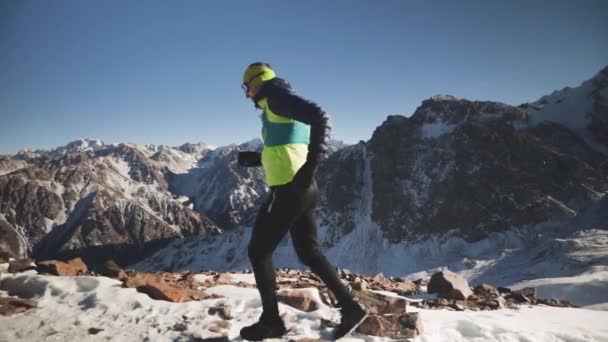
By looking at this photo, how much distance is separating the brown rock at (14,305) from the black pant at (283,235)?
3.71 metres

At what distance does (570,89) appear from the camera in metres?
132

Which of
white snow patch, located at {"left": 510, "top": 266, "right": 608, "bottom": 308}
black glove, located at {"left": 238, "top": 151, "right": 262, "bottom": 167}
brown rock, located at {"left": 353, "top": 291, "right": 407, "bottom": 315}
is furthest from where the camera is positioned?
white snow patch, located at {"left": 510, "top": 266, "right": 608, "bottom": 308}

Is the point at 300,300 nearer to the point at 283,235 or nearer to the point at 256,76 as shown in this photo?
the point at 283,235

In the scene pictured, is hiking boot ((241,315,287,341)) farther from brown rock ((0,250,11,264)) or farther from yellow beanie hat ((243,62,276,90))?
brown rock ((0,250,11,264))

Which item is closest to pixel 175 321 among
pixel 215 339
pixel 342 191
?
pixel 215 339

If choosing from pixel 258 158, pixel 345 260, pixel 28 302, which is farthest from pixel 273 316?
pixel 345 260

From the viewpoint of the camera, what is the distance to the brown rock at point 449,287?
7736 mm

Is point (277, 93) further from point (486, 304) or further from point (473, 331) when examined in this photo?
point (486, 304)

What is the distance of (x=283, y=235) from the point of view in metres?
4.14

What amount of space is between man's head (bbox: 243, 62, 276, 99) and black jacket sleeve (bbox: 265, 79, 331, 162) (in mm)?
381

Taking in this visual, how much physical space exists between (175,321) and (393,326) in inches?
110

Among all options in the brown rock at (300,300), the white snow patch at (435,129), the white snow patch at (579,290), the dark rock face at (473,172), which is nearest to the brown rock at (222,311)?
the brown rock at (300,300)

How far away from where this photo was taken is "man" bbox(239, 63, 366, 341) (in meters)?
3.97

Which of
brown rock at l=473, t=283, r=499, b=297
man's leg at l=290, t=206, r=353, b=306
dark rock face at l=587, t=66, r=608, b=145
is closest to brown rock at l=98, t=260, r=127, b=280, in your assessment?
man's leg at l=290, t=206, r=353, b=306
